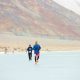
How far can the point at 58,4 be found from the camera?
121750 millimetres

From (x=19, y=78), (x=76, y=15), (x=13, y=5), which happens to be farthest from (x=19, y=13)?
(x=19, y=78)

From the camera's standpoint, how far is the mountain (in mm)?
96312

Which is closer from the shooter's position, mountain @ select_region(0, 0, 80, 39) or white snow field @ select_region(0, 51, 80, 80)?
white snow field @ select_region(0, 51, 80, 80)

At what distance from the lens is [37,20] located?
337ft

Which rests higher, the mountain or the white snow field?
the mountain

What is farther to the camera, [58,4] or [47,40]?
[58,4]

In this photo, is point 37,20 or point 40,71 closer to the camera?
point 40,71

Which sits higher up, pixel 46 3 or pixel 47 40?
pixel 46 3

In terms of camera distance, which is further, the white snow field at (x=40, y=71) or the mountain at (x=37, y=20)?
the mountain at (x=37, y=20)

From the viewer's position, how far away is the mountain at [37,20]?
96.3m

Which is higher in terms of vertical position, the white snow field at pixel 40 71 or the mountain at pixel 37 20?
the mountain at pixel 37 20

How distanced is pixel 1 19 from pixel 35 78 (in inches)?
3345

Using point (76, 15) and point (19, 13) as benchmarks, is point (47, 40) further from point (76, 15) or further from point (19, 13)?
point (76, 15)

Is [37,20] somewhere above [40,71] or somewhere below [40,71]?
above
